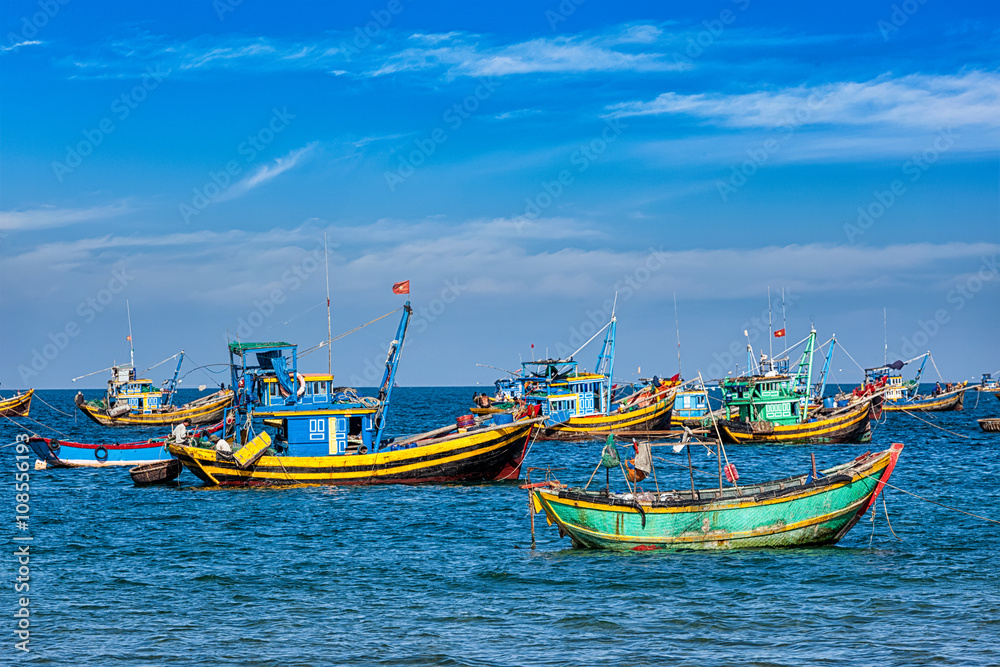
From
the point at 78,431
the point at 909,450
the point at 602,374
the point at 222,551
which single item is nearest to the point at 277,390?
the point at 222,551

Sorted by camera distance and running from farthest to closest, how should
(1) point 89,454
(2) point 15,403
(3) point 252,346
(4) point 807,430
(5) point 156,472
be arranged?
(2) point 15,403
(4) point 807,430
(1) point 89,454
(5) point 156,472
(3) point 252,346

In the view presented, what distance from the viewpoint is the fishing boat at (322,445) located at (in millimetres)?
39688

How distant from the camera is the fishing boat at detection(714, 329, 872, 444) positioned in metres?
62.1

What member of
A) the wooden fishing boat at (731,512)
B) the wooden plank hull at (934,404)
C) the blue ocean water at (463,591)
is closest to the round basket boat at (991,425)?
the wooden plank hull at (934,404)

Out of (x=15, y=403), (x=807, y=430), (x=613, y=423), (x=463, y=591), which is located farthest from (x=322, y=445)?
(x=15, y=403)

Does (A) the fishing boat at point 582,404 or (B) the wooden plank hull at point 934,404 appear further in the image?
(B) the wooden plank hull at point 934,404

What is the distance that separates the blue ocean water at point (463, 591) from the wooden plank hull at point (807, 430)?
2354cm

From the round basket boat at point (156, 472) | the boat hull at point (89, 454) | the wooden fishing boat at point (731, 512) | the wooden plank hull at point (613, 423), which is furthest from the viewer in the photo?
the wooden plank hull at point (613, 423)

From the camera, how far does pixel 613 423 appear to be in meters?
67.4

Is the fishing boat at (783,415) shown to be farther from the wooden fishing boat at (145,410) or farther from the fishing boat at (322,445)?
the wooden fishing boat at (145,410)

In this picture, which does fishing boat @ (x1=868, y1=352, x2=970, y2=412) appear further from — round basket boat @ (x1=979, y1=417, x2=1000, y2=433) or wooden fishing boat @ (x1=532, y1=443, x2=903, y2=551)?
wooden fishing boat @ (x1=532, y1=443, x2=903, y2=551)

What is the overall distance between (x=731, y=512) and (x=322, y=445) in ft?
64.7

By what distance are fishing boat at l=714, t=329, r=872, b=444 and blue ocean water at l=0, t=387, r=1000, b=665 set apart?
23951 millimetres

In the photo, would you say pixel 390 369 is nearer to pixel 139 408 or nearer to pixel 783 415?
pixel 783 415
